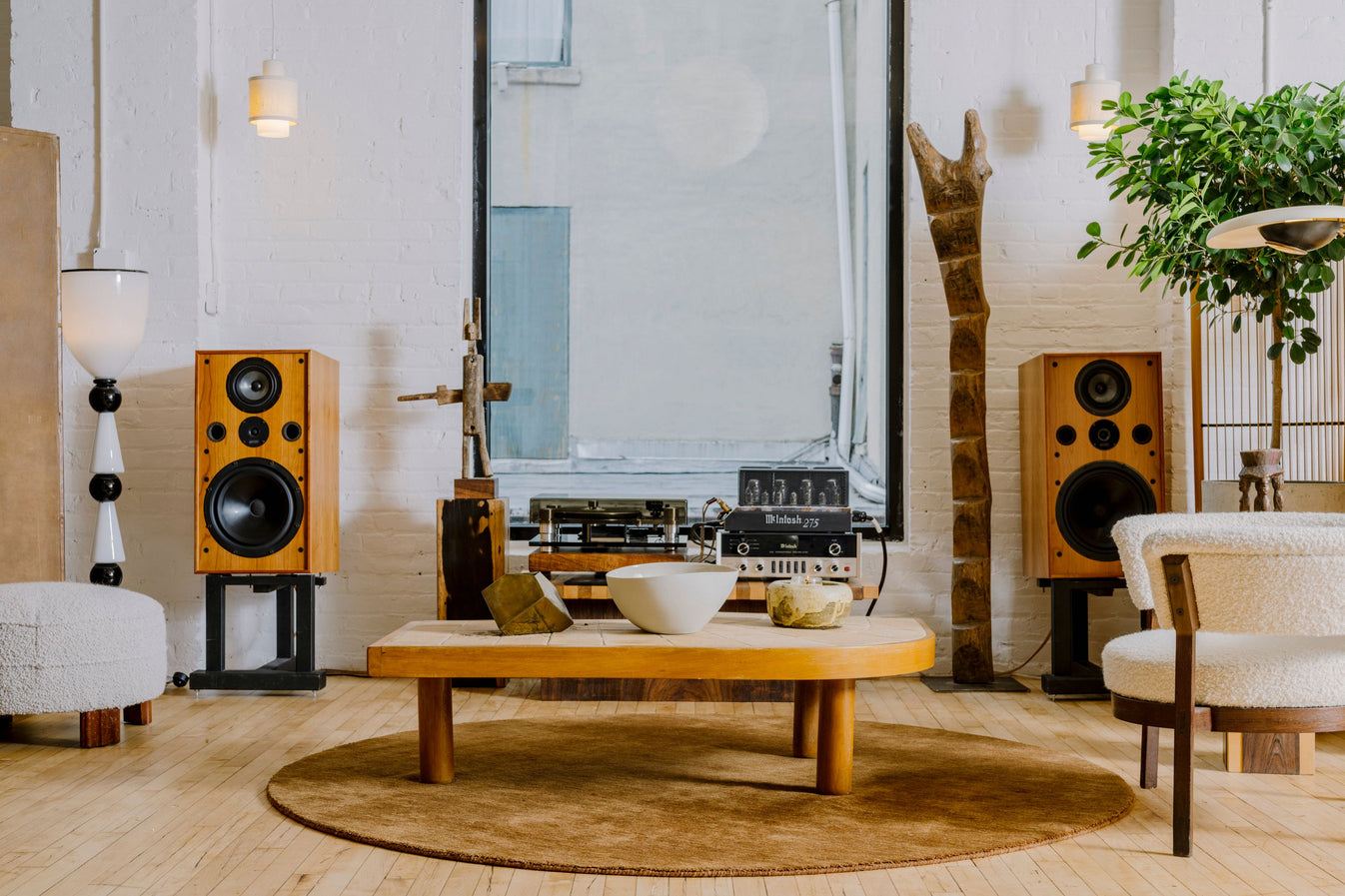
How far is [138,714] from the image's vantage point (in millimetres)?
3727

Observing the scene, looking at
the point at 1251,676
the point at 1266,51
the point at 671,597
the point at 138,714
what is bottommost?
the point at 138,714

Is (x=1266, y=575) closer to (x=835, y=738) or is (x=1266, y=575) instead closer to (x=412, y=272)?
(x=835, y=738)

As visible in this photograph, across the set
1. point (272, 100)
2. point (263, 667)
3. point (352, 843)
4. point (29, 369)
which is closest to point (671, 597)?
point (352, 843)

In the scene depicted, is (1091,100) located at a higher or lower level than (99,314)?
higher

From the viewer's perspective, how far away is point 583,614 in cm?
433

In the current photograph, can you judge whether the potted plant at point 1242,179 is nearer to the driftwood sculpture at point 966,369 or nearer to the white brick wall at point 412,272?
the driftwood sculpture at point 966,369

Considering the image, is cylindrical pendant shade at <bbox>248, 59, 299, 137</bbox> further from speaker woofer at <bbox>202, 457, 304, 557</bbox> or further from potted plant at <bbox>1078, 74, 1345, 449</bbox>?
potted plant at <bbox>1078, 74, 1345, 449</bbox>

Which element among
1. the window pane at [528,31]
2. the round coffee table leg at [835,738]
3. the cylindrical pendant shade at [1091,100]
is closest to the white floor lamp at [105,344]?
the window pane at [528,31]

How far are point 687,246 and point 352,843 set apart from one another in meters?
2.95

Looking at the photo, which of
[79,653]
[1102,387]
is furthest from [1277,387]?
[79,653]

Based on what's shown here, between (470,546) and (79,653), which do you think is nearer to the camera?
(79,653)

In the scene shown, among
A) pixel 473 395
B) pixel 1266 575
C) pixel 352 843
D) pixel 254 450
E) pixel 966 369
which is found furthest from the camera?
pixel 473 395

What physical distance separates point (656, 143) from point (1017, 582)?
2.17 m

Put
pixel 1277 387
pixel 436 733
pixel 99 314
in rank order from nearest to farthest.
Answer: pixel 436 733
pixel 1277 387
pixel 99 314
